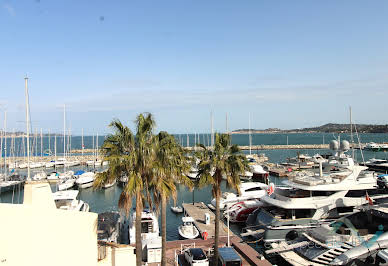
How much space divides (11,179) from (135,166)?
48.3 m

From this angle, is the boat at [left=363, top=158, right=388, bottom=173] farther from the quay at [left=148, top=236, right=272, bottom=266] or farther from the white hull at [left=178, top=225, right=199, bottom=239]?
the quay at [left=148, top=236, right=272, bottom=266]

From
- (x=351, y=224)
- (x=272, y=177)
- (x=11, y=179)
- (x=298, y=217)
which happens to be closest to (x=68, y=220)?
(x=351, y=224)

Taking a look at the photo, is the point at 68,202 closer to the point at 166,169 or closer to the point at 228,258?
the point at 228,258

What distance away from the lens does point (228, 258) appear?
54.1ft

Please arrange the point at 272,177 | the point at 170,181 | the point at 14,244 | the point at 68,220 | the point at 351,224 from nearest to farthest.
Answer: the point at 14,244 < the point at 68,220 < the point at 170,181 < the point at 351,224 < the point at 272,177

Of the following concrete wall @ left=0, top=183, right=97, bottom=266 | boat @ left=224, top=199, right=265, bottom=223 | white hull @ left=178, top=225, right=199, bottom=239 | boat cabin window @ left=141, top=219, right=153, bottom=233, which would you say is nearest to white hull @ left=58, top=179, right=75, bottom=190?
boat cabin window @ left=141, top=219, right=153, bottom=233

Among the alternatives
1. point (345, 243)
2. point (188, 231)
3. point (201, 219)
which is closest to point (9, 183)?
point (201, 219)

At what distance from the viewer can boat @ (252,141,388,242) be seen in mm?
23906

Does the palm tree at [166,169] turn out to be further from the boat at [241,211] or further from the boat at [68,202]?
the boat at [68,202]

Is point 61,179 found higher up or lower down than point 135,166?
lower down

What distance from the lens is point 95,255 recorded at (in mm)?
8648

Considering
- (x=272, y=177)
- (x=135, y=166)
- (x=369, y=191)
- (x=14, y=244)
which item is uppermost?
(x=135, y=166)

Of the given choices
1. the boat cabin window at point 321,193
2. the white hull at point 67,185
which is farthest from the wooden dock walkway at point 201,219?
the white hull at point 67,185

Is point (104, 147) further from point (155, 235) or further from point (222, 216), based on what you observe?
point (222, 216)
